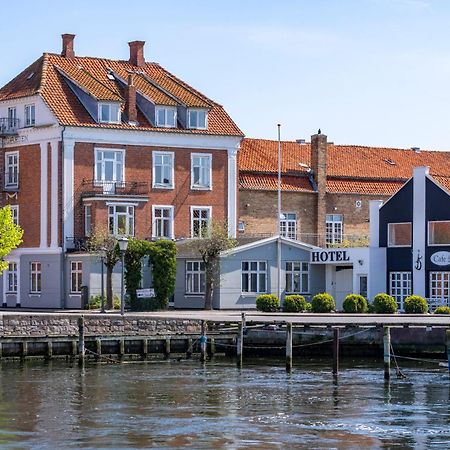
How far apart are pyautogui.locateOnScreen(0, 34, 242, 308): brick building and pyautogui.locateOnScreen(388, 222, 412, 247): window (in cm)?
1047

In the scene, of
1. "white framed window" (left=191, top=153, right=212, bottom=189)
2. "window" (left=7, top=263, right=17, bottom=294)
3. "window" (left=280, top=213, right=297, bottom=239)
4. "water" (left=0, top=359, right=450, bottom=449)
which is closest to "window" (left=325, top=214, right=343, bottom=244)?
"window" (left=280, top=213, right=297, bottom=239)

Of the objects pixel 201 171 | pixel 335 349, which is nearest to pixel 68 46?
pixel 201 171

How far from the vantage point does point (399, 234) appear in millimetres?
81875

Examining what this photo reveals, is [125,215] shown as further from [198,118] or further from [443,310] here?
[443,310]

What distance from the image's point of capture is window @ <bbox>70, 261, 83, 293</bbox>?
267 ft

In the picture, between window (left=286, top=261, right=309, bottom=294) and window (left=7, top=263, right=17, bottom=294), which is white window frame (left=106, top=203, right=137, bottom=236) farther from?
window (left=286, top=261, right=309, bottom=294)

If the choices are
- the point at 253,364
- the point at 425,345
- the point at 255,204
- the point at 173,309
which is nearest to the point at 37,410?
the point at 253,364

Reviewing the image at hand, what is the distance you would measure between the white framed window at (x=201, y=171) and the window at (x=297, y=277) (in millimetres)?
7286

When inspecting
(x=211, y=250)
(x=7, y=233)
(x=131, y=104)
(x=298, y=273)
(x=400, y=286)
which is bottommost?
(x=400, y=286)

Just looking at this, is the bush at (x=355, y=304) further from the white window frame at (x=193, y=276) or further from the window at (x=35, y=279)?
the window at (x=35, y=279)

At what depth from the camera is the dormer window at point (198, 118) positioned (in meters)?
87.4

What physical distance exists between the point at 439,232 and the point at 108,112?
63.5 feet

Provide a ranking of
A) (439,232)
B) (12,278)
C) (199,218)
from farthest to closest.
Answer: (199,218)
(12,278)
(439,232)

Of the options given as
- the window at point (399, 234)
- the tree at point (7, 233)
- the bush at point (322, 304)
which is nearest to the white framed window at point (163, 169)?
the tree at point (7, 233)
